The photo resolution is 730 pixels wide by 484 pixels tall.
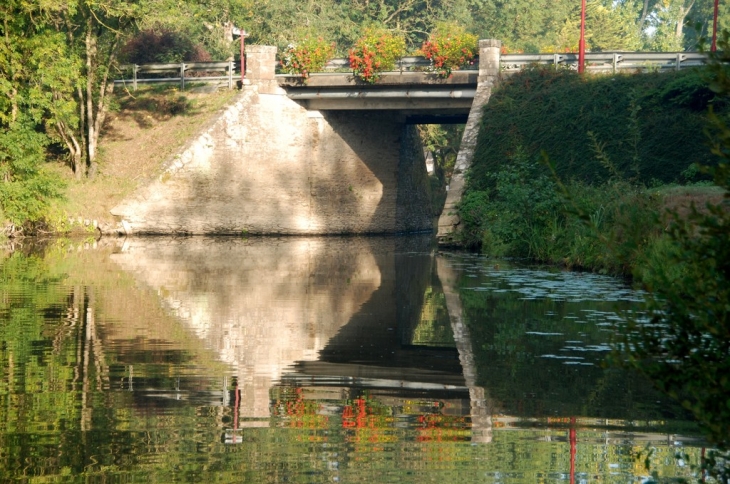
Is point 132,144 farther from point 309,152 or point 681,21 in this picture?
point 681,21

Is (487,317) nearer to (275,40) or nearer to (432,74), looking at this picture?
(432,74)

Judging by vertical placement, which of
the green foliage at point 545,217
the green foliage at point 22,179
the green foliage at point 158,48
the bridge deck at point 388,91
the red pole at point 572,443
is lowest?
the red pole at point 572,443

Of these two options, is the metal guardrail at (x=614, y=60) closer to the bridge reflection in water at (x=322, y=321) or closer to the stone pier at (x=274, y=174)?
the stone pier at (x=274, y=174)

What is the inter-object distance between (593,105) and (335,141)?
12.5 meters

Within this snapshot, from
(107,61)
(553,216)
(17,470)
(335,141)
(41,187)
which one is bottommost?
(17,470)

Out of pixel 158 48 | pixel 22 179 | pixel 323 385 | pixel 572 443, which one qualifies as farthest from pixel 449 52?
pixel 572 443

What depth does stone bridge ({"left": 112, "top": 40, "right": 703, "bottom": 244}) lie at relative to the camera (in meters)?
38.5

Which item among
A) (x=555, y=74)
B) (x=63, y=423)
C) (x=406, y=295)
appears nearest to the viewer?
(x=63, y=423)

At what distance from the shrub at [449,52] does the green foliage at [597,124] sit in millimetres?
2127

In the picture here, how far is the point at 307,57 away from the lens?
4034cm

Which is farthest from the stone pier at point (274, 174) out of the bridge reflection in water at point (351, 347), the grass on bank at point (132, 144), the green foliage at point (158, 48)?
the bridge reflection in water at point (351, 347)

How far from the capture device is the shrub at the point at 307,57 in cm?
4034

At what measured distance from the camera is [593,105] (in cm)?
3338

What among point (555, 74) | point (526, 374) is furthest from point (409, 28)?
point (526, 374)
